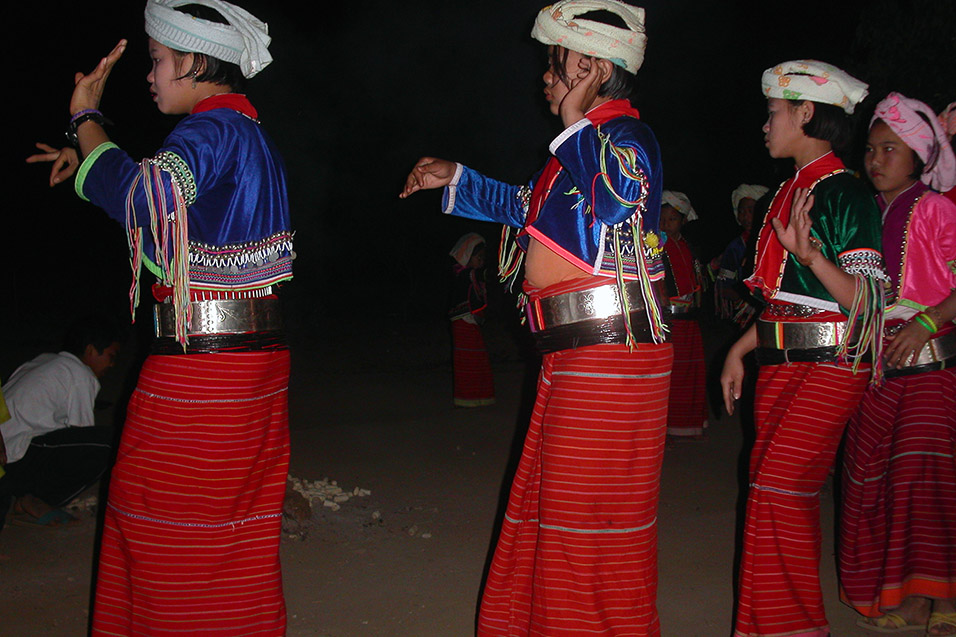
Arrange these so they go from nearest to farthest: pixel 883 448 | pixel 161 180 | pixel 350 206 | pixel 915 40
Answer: pixel 161 180 → pixel 883 448 → pixel 915 40 → pixel 350 206

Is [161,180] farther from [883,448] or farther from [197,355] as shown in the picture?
[883,448]

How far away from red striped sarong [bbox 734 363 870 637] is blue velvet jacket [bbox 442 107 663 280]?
0.67 metres

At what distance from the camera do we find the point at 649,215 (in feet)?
7.55

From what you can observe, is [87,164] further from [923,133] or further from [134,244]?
[923,133]

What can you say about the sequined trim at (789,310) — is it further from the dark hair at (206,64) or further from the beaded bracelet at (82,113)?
the beaded bracelet at (82,113)

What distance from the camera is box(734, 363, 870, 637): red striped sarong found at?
257 cm

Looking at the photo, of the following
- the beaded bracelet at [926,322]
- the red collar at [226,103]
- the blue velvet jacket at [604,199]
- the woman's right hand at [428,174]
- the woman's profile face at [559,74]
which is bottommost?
the beaded bracelet at [926,322]

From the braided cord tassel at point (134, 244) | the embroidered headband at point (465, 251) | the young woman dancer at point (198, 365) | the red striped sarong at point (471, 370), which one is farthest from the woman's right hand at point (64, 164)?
the embroidered headband at point (465, 251)

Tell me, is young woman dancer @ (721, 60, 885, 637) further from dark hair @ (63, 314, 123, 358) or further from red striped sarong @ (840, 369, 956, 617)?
dark hair @ (63, 314, 123, 358)

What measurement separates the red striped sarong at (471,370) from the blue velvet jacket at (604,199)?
5274 millimetres

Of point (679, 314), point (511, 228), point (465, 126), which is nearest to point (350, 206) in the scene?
point (465, 126)

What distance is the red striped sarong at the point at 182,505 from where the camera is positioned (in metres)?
2.23

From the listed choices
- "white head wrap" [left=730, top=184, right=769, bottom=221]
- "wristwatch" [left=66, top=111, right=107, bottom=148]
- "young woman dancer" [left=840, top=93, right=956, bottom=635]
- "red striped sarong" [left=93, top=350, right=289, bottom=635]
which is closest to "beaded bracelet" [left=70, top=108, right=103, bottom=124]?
"wristwatch" [left=66, top=111, right=107, bottom=148]

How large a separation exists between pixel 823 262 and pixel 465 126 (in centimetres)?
774
